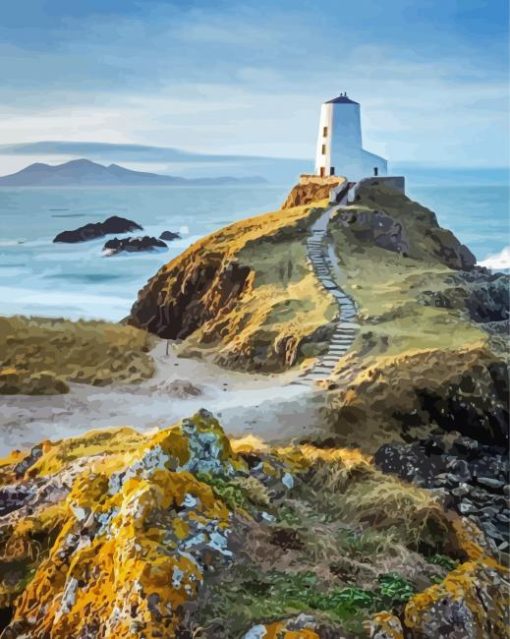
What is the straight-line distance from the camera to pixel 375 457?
15.8 ft

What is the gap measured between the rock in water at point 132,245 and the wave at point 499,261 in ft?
9.22

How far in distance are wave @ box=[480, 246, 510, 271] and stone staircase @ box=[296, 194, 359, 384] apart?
4.04ft

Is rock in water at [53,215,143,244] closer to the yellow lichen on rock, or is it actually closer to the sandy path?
the sandy path

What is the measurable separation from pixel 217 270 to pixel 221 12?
7.95 feet

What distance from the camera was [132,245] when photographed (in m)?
5.54

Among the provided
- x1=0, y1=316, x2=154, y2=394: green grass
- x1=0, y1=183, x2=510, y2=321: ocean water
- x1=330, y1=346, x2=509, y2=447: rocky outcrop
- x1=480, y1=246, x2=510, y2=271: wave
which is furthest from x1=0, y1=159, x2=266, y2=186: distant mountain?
x1=480, y1=246, x2=510, y2=271: wave

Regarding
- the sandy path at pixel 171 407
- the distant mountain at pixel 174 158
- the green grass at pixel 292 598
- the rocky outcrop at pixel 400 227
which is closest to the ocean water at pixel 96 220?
the distant mountain at pixel 174 158

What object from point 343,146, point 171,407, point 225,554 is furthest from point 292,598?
point 343,146

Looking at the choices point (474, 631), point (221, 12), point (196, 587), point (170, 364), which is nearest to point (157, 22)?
Result: point (221, 12)

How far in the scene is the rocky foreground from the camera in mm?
3035

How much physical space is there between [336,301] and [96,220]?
88.2 inches

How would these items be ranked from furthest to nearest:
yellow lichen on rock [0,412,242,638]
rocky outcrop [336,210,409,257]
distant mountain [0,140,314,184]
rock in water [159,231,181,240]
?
rocky outcrop [336,210,409,257] < rock in water [159,231,181,240] < distant mountain [0,140,314,184] < yellow lichen on rock [0,412,242,638]

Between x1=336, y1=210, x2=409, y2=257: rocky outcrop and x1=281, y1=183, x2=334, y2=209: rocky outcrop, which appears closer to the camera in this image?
x1=281, y1=183, x2=334, y2=209: rocky outcrop

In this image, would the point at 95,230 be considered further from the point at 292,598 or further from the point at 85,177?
the point at 292,598
